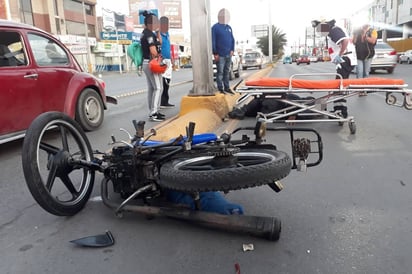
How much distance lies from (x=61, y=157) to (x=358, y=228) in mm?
2294

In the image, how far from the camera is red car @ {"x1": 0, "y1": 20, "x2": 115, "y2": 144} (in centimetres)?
Answer: 479

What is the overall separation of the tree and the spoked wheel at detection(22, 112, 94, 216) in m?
85.8

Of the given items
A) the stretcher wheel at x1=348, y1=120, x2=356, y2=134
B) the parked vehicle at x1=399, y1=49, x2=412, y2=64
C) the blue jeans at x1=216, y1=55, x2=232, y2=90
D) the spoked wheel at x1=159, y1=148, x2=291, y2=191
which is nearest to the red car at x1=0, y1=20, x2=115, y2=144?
the spoked wheel at x1=159, y1=148, x2=291, y2=191

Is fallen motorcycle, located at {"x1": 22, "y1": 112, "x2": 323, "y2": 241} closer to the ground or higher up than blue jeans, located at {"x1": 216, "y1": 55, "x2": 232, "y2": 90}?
closer to the ground

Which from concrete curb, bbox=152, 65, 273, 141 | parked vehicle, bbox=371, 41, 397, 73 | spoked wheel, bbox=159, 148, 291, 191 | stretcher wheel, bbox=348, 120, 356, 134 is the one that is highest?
parked vehicle, bbox=371, 41, 397, 73

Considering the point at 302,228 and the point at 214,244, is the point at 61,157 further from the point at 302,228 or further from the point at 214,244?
the point at 302,228

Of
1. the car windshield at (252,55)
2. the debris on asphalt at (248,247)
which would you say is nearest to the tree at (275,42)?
the car windshield at (252,55)

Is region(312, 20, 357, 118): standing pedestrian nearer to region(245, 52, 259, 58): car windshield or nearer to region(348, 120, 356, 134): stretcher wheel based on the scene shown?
region(348, 120, 356, 134): stretcher wheel

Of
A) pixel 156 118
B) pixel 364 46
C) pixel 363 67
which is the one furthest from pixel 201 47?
pixel 363 67

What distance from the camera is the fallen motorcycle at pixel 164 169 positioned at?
2.37m

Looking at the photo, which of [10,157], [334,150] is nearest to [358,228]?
[334,150]

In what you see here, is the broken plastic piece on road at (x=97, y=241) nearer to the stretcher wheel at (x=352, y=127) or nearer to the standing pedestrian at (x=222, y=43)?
the stretcher wheel at (x=352, y=127)

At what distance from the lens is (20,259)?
94.8 inches

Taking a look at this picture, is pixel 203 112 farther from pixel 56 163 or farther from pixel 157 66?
pixel 56 163
